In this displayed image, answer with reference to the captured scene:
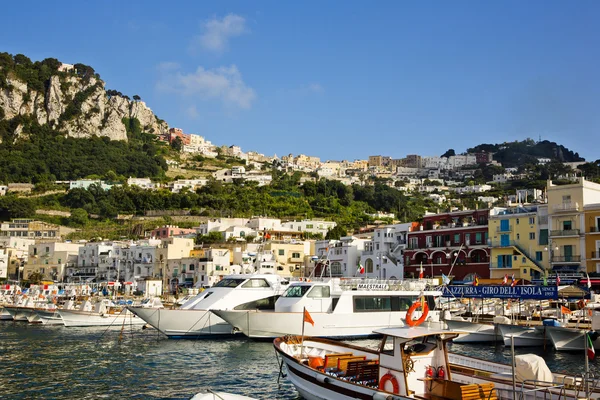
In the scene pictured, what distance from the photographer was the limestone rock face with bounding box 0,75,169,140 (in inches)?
6437

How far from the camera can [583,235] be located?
5353cm

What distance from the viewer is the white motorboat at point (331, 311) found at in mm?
34750

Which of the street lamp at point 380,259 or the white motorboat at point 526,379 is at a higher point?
the street lamp at point 380,259

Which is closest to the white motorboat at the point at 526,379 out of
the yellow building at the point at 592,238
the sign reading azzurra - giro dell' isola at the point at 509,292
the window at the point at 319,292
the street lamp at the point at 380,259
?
the window at the point at 319,292

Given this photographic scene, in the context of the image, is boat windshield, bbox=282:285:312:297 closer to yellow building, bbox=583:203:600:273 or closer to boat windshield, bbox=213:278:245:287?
boat windshield, bbox=213:278:245:287

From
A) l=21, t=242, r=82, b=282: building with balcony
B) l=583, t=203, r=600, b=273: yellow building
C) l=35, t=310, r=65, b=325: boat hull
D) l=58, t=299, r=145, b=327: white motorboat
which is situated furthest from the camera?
l=21, t=242, r=82, b=282: building with balcony

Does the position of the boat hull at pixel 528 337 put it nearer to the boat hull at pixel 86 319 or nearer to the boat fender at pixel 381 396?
the boat fender at pixel 381 396

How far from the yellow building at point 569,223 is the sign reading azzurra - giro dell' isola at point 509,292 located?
708 inches

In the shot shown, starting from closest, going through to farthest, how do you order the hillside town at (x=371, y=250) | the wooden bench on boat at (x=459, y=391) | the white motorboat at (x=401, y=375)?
the wooden bench on boat at (x=459, y=391)
the white motorboat at (x=401, y=375)
the hillside town at (x=371, y=250)

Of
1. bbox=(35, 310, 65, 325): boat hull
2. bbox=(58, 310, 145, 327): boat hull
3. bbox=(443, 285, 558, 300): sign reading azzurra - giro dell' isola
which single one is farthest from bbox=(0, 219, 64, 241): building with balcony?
bbox=(443, 285, 558, 300): sign reading azzurra - giro dell' isola

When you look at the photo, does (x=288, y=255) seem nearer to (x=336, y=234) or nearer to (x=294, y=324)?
(x=336, y=234)

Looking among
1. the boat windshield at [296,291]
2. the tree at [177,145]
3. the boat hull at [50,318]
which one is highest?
the tree at [177,145]

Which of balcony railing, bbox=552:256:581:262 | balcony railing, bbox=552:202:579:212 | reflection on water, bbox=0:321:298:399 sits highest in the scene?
balcony railing, bbox=552:202:579:212

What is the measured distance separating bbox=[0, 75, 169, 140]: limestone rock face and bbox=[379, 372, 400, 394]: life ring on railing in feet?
524
